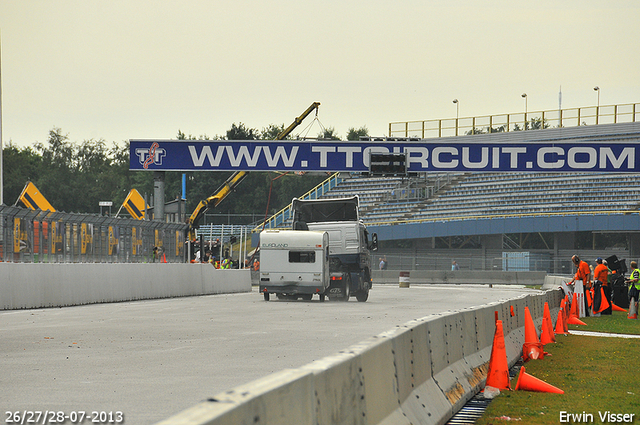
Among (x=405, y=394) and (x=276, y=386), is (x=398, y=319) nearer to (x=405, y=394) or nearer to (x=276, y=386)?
(x=405, y=394)

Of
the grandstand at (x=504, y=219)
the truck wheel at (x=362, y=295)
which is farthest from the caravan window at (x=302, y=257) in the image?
the grandstand at (x=504, y=219)

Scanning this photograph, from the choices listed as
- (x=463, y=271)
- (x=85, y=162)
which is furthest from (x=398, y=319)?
(x=85, y=162)

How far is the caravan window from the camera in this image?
27594 millimetres

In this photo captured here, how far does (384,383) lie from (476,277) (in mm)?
49131

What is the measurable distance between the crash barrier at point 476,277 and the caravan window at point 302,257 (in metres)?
26.9

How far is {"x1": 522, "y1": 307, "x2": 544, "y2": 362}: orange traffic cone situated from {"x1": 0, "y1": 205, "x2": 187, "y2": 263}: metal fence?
511 inches

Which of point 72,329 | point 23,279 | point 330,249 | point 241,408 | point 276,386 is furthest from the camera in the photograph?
point 330,249

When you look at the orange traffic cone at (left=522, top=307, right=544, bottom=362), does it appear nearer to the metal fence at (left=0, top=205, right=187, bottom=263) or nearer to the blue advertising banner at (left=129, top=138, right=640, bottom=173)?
the metal fence at (left=0, top=205, right=187, bottom=263)

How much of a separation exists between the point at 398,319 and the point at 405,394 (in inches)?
496

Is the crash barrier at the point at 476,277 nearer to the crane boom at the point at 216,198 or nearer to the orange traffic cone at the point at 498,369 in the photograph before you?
the crane boom at the point at 216,198

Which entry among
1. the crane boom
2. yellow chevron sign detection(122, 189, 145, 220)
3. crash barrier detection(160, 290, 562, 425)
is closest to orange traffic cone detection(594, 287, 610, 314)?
crash barrier detection(160, 290, 562, 425)

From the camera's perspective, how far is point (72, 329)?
15.5 metres

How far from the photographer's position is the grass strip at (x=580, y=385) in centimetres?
802

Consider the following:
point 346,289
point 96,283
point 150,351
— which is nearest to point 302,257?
point 346,289
